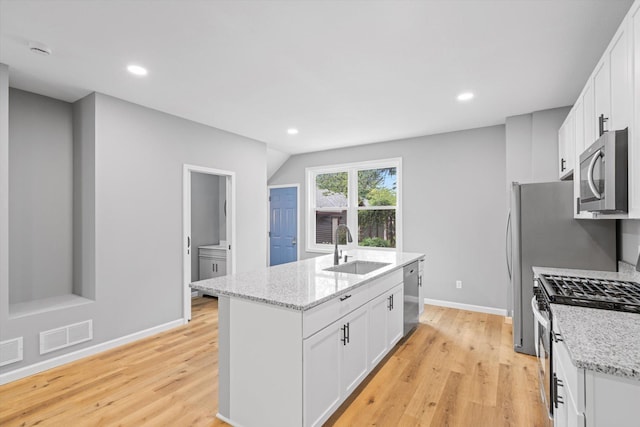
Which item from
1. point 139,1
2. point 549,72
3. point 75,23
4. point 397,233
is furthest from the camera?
point 397,233

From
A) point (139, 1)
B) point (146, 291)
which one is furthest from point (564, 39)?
point (146, 291)

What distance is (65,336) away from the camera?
3033mm

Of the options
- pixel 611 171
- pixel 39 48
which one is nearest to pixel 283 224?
pixel 39 48

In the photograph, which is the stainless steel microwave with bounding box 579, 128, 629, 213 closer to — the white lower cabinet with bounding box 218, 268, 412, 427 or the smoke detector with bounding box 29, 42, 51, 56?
the white lower cabinet with bounding box 218, 268, 412, 427

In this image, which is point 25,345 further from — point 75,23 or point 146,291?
point 75,23

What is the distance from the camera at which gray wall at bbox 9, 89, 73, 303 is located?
319cm

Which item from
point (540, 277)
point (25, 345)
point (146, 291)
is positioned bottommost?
point (25, 345)

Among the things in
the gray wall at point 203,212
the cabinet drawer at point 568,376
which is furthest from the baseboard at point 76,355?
the cabinet drawer at point 568,376

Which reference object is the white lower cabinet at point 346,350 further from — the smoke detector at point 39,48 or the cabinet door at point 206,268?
the cabinet door at point 206,268

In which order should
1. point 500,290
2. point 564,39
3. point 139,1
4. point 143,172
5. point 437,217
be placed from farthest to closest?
1. point 437,217
2. point 500,290
3. point 143,172
4. point 564,39
5. point 139,1

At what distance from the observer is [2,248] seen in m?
2.66

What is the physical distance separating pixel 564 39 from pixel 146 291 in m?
4.59

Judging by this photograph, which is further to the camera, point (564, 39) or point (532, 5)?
point (564, 39)

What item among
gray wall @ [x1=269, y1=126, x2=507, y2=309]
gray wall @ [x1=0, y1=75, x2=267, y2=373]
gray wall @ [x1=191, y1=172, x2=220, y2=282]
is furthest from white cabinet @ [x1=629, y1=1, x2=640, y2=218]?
gray wall @ [x1=191, y1=172, x2=220, y2=282]
